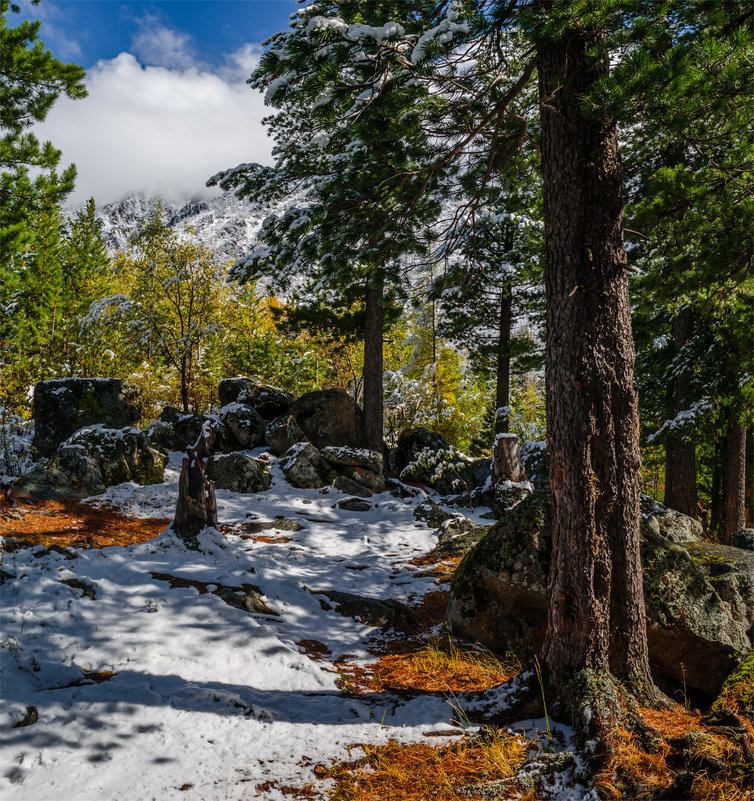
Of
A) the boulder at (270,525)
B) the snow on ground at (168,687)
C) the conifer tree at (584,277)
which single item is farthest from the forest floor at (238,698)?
the boulder at (270,525)

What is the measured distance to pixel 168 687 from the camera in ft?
10.1

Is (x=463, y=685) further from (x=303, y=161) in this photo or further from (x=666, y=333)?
(x=666, y=333)

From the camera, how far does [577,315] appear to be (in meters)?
3.10

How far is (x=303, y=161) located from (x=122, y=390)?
6.82 m

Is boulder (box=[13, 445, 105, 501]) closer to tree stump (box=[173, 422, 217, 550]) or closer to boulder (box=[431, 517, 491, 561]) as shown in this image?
tree stump (box=[173, 422, 217, 550])

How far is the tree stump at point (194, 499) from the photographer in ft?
19.9

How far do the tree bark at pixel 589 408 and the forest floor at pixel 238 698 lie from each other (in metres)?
0.53

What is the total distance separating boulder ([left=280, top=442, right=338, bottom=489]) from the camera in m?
10.6

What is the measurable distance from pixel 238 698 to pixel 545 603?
268cm

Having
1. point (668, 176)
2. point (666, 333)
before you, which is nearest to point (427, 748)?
point (668, 176)

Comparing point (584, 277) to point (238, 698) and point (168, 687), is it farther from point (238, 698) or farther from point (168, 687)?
point (168, 687)

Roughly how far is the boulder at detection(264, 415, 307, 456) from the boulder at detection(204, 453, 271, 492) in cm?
141

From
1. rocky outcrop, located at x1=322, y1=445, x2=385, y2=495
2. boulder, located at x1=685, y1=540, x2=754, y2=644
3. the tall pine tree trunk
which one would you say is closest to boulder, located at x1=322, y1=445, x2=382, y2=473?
rocky outcrop, located at x1=322, y1=445, x2=385, y2=495

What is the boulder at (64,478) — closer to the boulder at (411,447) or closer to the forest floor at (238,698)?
the forest floor at (238,698)
